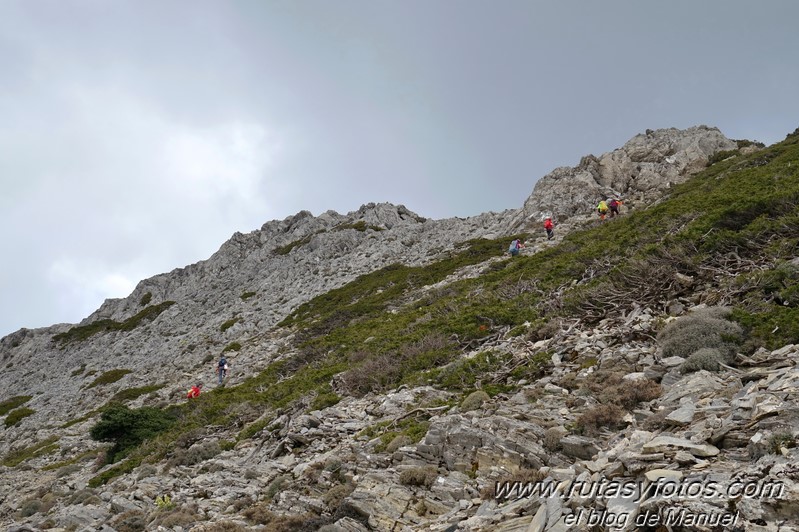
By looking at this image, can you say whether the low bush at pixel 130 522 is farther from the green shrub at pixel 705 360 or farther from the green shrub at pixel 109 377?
the green shrub at pixel 109 377

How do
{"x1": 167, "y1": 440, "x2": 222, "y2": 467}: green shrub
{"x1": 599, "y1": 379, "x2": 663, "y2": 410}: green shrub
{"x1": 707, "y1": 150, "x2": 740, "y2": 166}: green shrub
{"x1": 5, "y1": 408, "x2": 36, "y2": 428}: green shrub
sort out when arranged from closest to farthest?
{"x1": 599, "y1": 379, "x2": 663, "y2": 410}: green shrub
{"x1": 167, "y1": 440, "x2": 222, "y2": 467}: green shrub
{"x1": 5, "y1": 408, "x2": 36, "y2": 428}: green shrub
{"x1": 707, "y1": 150, "x2": 740, "y2": 166}: green shrub

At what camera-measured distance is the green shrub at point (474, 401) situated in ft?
40.9

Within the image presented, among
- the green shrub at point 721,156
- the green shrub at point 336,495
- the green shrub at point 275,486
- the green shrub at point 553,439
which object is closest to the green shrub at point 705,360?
the green shrub at point 553,439

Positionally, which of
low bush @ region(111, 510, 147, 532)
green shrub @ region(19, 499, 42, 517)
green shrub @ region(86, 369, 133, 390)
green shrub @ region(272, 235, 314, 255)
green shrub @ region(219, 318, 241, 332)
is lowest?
low bush @ region(111, 510, 147, 532)

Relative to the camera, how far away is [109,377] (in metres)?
42.2

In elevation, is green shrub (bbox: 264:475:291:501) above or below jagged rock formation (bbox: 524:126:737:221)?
below

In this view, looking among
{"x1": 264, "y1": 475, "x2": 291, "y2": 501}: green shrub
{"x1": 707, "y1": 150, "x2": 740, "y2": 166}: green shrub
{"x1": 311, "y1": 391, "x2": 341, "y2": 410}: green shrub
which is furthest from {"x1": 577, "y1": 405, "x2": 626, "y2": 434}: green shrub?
{"x1": 707, "y1": 150, "x2": 740, "y2": 166}: green shrub

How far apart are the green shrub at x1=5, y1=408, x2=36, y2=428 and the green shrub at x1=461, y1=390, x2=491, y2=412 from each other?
133 feet

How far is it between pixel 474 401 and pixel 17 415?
4222 centimetres

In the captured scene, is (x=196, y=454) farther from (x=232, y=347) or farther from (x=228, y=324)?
(x=228, y=324)

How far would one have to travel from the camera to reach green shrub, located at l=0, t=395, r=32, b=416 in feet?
144

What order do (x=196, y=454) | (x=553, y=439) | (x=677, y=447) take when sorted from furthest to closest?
(x=196, y=454), (x=553, y=439), (x=677, y=447)

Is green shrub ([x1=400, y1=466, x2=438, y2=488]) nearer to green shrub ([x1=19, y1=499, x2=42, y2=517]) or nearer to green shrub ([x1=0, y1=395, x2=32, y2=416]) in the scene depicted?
green shrub ([x1=19, y1=499, x2=42, y2=517])

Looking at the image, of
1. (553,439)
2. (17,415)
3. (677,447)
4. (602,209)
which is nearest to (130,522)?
(553,439)
